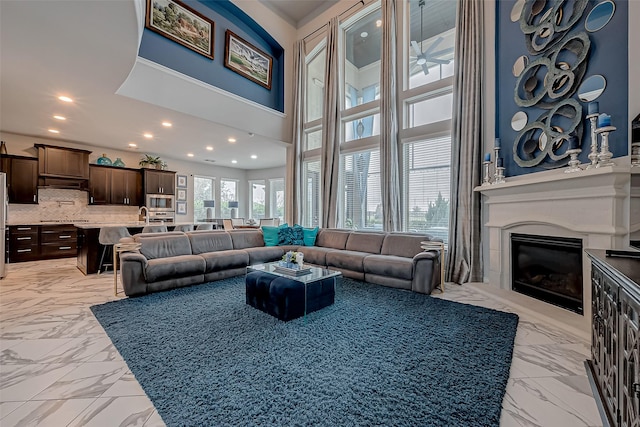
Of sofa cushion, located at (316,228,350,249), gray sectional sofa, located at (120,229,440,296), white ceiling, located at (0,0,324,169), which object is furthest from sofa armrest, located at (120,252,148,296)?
sofa cushion, located at (316,228,350,249)

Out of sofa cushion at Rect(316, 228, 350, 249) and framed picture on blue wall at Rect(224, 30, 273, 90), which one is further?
framed picture on blue wall at Rect(224, 30, 273, 90)

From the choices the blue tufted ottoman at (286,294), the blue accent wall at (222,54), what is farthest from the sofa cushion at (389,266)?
the blue accent wall at (222,54)

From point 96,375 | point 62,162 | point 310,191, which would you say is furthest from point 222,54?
point 96,375

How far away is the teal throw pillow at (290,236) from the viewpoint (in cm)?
555

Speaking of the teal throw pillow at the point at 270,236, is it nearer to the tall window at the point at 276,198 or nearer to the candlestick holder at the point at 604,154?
the candlestick holder at the point at 604,154

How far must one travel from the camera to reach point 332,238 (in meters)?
5.43

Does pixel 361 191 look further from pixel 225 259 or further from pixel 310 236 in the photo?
pixel 225 259

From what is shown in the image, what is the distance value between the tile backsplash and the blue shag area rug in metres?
5.38

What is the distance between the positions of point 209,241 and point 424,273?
355 centimetres

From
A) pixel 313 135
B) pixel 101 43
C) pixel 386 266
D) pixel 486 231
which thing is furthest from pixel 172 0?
pixel 486 231

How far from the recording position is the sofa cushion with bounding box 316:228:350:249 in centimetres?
527

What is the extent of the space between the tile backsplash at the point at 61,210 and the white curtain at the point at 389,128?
746 cm

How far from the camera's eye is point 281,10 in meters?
6.64

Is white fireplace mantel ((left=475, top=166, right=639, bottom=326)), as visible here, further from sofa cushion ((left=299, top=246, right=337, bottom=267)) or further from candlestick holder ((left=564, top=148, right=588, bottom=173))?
sofa cushion ((left=299, top=246, right=337, bottom=267))
